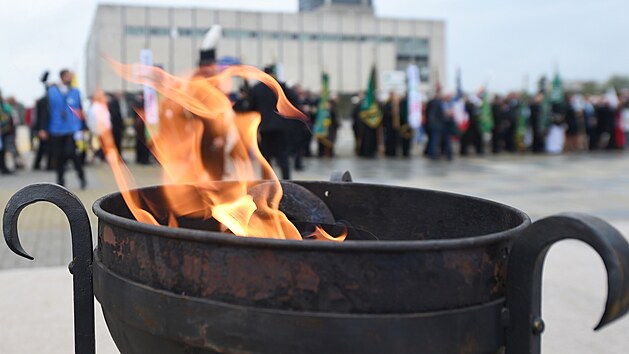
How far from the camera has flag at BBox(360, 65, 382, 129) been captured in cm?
1688

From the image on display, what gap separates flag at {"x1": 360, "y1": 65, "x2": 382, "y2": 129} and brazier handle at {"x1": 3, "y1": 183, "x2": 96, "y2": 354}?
15.0 m

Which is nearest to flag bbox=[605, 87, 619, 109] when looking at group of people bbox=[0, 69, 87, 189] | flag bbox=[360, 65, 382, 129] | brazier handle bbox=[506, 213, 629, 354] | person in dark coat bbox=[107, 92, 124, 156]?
flag bbox=[360, 65, 382, 129]

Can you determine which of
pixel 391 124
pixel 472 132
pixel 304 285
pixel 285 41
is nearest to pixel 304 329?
pixel 304 285

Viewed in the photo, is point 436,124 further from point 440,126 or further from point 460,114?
point 460,114

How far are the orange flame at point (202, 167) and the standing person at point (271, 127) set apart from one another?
5.49m

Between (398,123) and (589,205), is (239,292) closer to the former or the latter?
(589,205)

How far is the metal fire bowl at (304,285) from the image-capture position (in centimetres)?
153

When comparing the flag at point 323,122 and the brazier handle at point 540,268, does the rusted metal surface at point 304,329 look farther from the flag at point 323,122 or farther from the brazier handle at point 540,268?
the flag at point 323,122

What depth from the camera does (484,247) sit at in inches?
63.6

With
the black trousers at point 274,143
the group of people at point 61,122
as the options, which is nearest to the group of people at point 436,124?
the black trousers at point 274,143

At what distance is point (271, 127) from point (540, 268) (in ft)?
23.2

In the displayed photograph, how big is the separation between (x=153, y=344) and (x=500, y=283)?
38.1 inches

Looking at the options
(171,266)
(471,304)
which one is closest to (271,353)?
(171,266)

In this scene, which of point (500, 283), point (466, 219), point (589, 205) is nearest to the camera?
point (500, 283)
